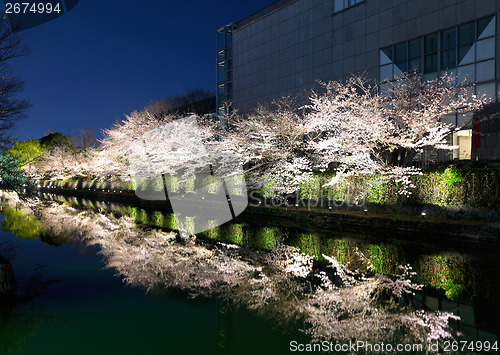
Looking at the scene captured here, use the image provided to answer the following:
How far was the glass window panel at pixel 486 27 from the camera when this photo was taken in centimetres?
2466

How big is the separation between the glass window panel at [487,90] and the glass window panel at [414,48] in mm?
5444

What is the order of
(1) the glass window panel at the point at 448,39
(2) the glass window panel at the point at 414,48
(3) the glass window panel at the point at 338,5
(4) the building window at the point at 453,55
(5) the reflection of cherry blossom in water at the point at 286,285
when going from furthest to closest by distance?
1. (3) the glass window panel at the point at 338,5
2. (2) the glass window panel at the point at 414,48
3. (1) the glass window panel at the point at 448,39
4. (4) the building window at the point at 453,55
5. (5) the reflection of cherry blossom in water at the point at 286,285

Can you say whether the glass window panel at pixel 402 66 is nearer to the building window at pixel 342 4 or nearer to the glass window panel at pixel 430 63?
the glass window panel at pixel 430 63

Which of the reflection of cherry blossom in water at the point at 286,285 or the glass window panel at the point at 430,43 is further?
the glass window panel at the point at 430,43

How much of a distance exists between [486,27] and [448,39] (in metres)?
2.57

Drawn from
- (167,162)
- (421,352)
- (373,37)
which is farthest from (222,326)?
(373,37)

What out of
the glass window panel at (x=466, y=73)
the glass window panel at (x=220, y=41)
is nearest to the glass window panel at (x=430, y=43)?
the glass window panel at (x=466, y=73)

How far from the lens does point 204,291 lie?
8.00 meters

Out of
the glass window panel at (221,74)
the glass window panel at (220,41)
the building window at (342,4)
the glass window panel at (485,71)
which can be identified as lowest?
the glass window panel at (485,71)

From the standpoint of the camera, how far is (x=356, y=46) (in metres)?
33.2

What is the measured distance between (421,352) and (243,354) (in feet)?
7.95

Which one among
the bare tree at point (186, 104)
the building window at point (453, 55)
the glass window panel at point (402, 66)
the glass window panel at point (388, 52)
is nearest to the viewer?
the building window at point (453, 55)

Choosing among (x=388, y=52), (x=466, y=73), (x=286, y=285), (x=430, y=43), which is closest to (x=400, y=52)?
(x=388, y=52)

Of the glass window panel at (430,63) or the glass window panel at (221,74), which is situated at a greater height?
the glass window panel at (221,74)
